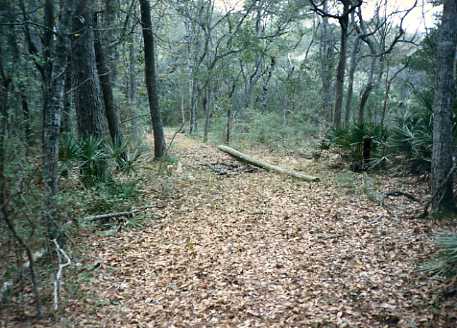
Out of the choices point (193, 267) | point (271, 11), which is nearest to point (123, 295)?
point (193, 267)

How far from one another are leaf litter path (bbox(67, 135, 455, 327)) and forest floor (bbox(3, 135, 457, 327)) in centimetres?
2

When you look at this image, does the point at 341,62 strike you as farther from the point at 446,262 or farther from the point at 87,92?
the point at 446,262

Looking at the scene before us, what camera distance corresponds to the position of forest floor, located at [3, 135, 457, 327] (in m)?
4.31

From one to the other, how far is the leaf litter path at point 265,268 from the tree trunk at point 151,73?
152 inches

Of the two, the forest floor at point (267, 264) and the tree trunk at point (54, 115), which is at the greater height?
the tree trunk at point (54, 115)

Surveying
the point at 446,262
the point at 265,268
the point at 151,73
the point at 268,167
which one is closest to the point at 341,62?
the point at 268,167

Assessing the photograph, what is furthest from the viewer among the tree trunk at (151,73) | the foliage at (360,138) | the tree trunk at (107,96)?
the tree trunk at (151,73)

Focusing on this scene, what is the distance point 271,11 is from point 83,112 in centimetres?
1694

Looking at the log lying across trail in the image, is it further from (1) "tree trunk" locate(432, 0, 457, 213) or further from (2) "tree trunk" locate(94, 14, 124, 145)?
(2) "tree trunk" locate(94, 14, 124, 145)

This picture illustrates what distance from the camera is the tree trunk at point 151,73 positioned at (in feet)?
36.6

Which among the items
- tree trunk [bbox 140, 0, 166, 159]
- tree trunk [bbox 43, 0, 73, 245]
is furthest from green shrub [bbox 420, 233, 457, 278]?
tree trunk [bbox 140, 0, 166, 159]

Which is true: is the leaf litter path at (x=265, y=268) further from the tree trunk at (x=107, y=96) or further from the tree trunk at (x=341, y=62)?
the tree trunk at (x=341, y=62)

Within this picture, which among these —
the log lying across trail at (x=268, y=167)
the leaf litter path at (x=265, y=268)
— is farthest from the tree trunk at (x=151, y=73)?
the leaf litter path at (x=265, y=268)

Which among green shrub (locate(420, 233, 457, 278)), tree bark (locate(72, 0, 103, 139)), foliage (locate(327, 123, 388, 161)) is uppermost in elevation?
tree bark (locate(72, 0, 103, 139))
